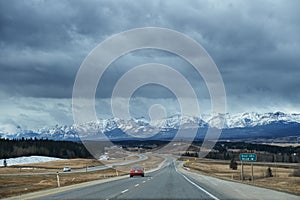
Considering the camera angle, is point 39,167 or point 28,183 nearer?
point 28,183

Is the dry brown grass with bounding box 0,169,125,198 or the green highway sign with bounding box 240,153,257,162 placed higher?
the green highway sign with bounding box 240,153,257,162

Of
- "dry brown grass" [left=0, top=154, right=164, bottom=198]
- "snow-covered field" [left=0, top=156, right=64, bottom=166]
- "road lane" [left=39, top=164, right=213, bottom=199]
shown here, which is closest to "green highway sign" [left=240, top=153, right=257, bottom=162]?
"road lane" [left=39, top=164, right=213, bottom=199]

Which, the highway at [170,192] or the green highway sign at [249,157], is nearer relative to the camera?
the highway at [170,192]

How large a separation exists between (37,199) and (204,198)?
29.9ft

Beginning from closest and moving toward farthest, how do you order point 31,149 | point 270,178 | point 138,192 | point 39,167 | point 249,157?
point 138,192 → point 249,157 → point 270,178 → point 39,167 → point 31,149

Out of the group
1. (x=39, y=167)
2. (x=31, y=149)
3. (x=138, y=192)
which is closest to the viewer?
(x=138, y=192)

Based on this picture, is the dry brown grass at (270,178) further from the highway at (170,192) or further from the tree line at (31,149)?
the tree line at (31,149)

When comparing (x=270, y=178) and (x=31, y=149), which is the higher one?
(x=31, y=149)

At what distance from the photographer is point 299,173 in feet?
286

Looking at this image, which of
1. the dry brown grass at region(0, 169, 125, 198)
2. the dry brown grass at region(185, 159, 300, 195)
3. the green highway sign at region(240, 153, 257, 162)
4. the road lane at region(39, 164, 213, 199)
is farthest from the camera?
the green highway sign at region(240, 153, 257, 162)

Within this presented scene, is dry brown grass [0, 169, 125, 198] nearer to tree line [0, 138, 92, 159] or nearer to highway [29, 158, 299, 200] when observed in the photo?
highway [29, 158, 299, 200]

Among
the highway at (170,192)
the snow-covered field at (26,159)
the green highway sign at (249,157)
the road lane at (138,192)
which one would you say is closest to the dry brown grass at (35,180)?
the road lane at (138,192)

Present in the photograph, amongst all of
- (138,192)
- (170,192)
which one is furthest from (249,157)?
(138,192)

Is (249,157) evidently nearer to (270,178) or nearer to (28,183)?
(28,183)
